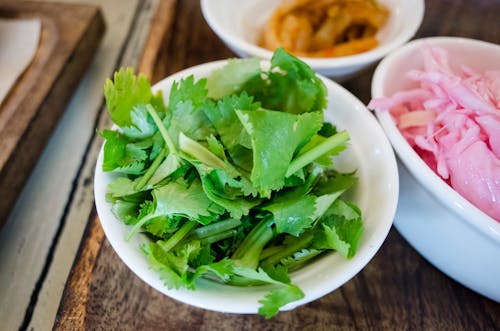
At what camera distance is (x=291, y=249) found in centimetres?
65

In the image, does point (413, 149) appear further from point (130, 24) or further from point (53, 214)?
point (130, 24)

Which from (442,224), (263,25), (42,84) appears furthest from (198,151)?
(263,25)

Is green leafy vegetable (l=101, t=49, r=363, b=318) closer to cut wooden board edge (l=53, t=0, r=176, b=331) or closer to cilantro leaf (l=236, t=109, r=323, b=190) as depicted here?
cilantro leaf (l=236, t=109, r=323, b=190)

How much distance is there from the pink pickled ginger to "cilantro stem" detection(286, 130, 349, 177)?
0.51ft

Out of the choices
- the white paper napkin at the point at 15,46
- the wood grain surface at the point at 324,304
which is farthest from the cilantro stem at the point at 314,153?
the white paper napkin at the point at 15,46

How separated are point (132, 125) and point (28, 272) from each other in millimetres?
399

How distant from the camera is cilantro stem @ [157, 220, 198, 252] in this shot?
24.1 inches

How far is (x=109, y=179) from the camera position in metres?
0.68

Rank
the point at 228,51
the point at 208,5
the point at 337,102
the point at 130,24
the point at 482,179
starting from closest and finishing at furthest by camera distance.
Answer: the point at 482,179
the point at 337,102
the point at 208,5
the point at 228,51
the point at 130,24

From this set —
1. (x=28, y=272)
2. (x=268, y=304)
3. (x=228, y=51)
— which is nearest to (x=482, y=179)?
(x=268, y=304)

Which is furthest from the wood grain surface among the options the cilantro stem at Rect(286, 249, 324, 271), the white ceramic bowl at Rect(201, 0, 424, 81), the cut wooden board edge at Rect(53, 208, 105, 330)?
the white ceramic bowl at Rect(201, 0, 424, 81)

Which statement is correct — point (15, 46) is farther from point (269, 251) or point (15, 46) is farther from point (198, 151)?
point (269, 251)

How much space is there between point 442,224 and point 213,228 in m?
0.38

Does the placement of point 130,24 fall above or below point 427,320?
above
